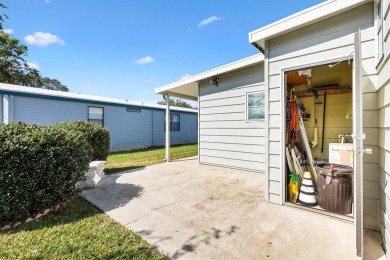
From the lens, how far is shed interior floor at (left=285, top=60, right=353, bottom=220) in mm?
3240

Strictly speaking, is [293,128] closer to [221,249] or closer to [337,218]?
[337,218]

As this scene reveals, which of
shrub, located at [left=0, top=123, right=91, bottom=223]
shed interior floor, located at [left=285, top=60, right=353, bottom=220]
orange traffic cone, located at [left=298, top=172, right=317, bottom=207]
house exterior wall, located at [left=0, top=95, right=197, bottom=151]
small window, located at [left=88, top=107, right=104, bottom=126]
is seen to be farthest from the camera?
small window, located at [left=88, top=107, right=104, bottom=126]

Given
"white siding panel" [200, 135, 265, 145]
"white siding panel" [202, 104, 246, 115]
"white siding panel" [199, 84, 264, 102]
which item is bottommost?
"white siding panel" [200, 135, 265, 145]

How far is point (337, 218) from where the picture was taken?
2602 mm

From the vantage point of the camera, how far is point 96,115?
34.7 ft

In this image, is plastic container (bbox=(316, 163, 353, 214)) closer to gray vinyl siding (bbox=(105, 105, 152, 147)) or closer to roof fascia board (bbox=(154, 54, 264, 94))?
roof fascia board (bbox=(154, 54, 264, 94))

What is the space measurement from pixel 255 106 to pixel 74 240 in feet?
15.6

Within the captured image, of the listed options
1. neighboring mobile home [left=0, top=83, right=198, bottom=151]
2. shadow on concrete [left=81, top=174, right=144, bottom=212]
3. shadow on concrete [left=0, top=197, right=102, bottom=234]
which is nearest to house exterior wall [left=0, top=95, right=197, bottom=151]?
neighboring mobile home [left=0, top=83, right=198, bottom=151]

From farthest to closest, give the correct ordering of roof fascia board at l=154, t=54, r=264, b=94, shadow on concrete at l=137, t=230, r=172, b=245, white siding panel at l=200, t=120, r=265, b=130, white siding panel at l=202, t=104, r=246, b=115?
white siding panel at l=202, t=104, r=246, b=115, white siding panel at l=200, t=120, r=265, b=130, roof fascia board at l=154, t=54, r=264, b=94, shadow on concrete at l=137, t=230, r=172, b=245

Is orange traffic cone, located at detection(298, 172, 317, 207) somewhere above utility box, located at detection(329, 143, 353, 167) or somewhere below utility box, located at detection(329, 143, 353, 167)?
below

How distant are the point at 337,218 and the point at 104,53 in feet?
39.8

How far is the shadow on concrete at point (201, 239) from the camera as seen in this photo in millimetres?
2001

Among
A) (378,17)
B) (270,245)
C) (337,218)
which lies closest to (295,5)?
(378,17)

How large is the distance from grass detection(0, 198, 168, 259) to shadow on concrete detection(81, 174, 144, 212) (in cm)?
45
